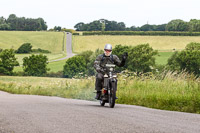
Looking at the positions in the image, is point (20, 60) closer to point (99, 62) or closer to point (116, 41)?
point (116, 41)

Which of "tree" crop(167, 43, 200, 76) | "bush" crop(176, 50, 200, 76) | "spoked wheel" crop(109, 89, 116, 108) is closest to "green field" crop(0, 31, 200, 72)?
"tree" crop(167, 43, 200, 76)

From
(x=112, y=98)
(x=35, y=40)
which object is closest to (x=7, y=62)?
(x=35, y=40)

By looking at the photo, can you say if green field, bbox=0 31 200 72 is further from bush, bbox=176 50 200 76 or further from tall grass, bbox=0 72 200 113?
tall grass, bbox=0 72 200 113

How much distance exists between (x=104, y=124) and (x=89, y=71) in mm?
90964

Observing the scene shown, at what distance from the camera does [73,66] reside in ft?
331

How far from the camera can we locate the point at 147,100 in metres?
11.7

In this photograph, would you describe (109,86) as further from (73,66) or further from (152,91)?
(73,66)

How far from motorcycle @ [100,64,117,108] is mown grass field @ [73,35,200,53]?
113 m

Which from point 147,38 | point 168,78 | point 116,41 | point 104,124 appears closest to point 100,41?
point 116,41

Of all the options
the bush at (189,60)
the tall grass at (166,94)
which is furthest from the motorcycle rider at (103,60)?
the bush at (189,60)

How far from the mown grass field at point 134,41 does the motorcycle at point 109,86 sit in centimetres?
11348

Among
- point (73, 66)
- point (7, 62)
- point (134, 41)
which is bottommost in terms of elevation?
point (73, 66)

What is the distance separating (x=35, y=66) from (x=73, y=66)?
10.8m

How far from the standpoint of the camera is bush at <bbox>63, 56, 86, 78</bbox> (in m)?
99.2
